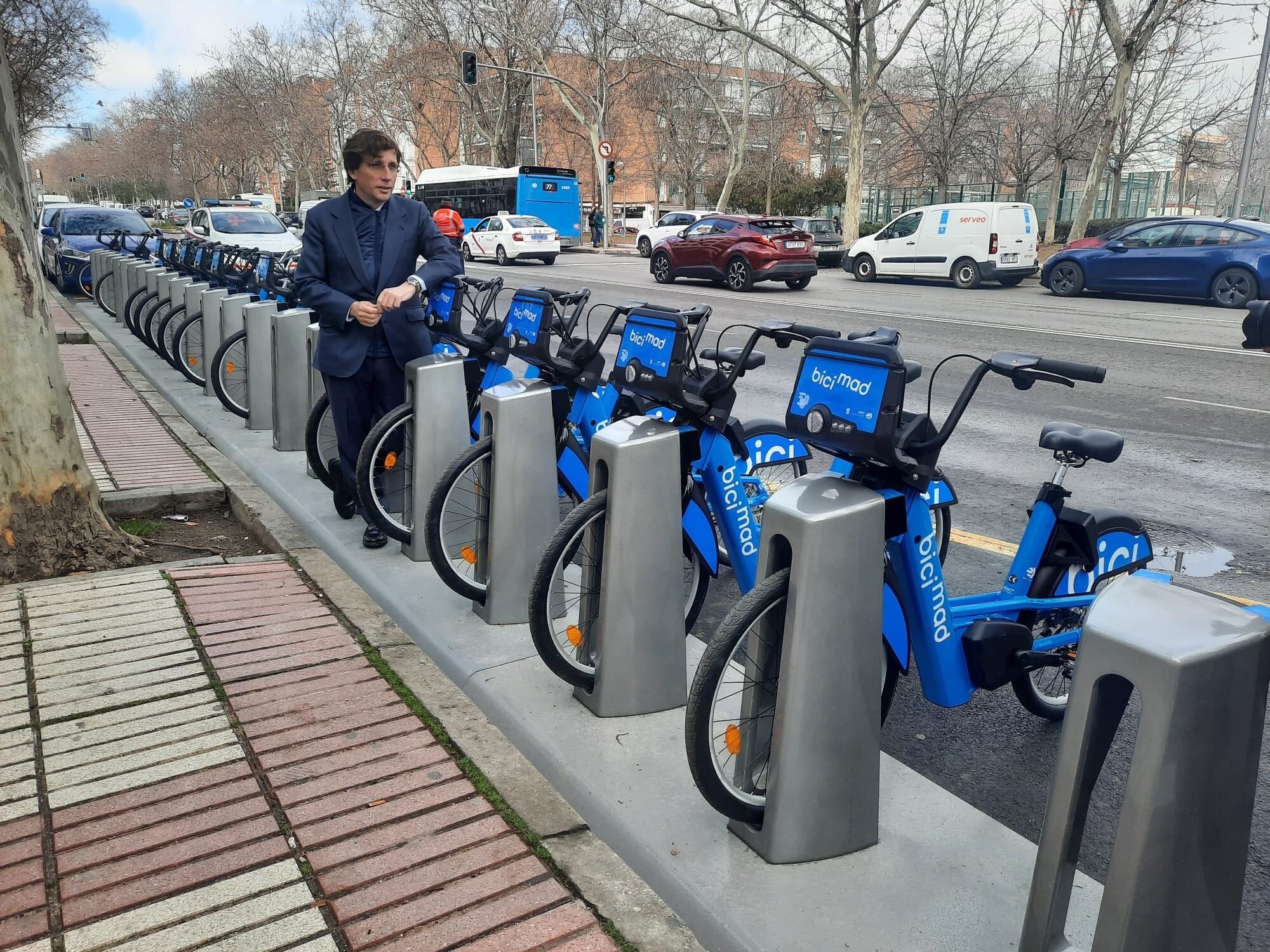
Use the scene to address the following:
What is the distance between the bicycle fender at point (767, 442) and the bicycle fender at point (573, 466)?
0.68m

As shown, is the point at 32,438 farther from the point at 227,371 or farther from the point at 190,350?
the point at 190,350

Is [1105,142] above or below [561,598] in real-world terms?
above

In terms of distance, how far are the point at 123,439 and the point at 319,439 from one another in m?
2.06

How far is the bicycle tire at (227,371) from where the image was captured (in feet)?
25.1

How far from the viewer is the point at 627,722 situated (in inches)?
127

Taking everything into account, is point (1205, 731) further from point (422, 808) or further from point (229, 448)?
point (229, 448)

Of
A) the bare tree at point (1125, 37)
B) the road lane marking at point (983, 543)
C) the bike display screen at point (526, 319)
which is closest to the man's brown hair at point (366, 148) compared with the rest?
the bike display screen at point (526, 319)

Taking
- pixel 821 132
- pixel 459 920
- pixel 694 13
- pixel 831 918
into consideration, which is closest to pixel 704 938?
pixel 831 918

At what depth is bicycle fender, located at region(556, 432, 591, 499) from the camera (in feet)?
14.1

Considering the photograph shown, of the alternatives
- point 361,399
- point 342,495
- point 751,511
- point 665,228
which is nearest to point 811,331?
point 751,511

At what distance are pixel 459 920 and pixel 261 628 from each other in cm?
188

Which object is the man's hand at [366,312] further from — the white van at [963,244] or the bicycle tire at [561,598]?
the white van at [963,244]

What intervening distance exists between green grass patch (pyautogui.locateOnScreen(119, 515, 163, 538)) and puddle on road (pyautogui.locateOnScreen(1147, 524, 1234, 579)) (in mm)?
4770

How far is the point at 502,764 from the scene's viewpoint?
9.82 feet
